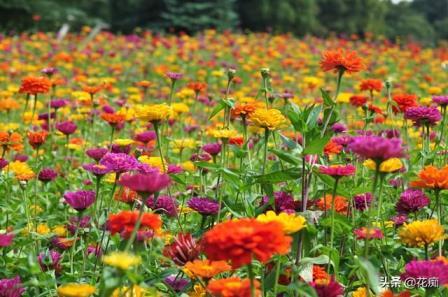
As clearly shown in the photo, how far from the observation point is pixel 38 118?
3.50m

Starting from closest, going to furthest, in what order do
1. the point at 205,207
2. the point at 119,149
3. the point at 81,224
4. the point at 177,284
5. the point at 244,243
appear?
the point at 244,243, the point at 177,284, the point at 205,207, the point at 81,224, the point at 119,149

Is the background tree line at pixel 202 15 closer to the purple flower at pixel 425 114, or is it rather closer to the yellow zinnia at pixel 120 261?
the purple flower at pixel 425 114

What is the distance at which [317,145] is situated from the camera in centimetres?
150

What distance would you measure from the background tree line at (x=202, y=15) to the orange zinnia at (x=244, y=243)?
33.5 feet

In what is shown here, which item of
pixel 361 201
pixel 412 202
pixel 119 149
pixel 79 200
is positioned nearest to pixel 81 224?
A: pixel 119 149

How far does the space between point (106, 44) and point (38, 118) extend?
664cm

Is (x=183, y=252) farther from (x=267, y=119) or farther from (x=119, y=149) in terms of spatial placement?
(x=119, y=149)

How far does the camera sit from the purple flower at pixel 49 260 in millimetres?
1806

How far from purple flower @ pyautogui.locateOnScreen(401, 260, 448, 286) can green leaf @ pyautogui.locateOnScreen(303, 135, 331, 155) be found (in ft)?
1.12

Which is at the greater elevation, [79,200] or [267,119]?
[267,119]

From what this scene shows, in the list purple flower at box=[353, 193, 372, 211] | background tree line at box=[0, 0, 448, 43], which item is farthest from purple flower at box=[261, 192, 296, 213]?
background tree line at box=[0, 0, 448, 43]

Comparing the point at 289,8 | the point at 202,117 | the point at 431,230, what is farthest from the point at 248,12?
the point at 431,230

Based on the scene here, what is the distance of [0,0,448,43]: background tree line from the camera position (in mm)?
13180

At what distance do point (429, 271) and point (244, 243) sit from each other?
16.1 inches
